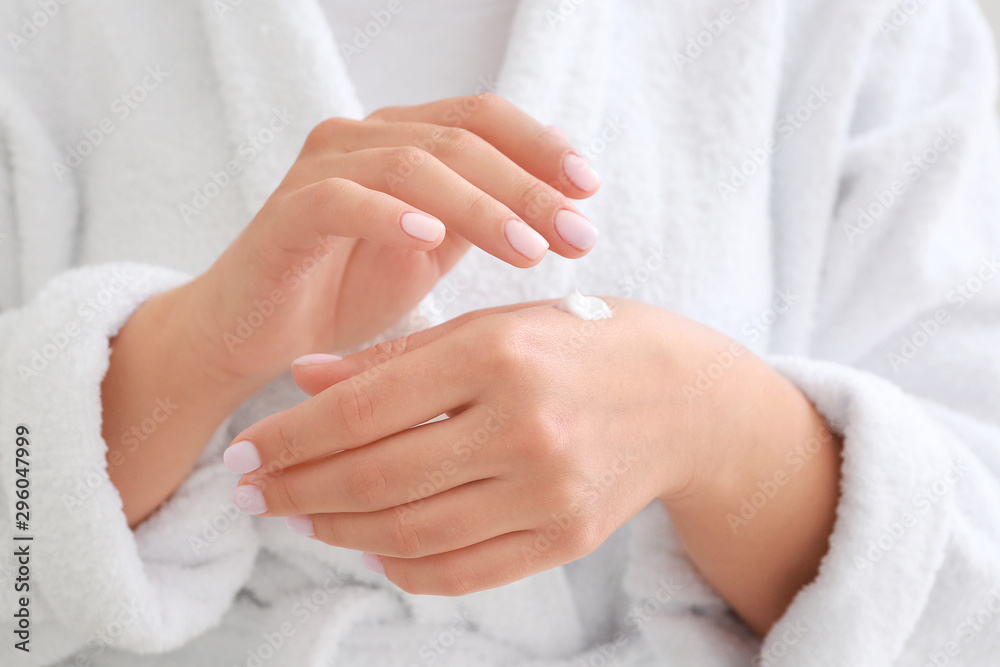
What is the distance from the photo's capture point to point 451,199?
456 millimetres

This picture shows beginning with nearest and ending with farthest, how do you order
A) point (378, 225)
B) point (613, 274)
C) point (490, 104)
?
point (378, 225), point (490, 104), point (613, 274)

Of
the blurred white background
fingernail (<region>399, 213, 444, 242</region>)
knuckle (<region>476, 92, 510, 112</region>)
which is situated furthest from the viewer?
the blurred white background

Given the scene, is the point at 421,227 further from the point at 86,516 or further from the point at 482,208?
the point at 86,516

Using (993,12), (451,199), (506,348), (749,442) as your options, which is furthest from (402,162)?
(993,12)

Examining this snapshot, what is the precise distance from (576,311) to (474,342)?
3.7 inches

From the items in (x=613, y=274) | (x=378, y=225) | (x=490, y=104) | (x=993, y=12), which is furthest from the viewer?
(x=993, y=12)

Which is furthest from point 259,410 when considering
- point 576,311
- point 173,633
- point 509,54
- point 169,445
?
point 509,54

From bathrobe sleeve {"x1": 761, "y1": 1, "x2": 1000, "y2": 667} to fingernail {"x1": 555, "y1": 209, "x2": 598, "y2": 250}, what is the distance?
31cm

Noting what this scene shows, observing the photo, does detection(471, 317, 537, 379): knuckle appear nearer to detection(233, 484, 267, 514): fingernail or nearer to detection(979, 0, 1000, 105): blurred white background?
detection(233, 484, 267, 514): fingernail

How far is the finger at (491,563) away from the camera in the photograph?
1.53 ft

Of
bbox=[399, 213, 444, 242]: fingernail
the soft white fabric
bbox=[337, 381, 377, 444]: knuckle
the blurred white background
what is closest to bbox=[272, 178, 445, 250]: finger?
bbox=[399, 213, 444, 242]: fingernail

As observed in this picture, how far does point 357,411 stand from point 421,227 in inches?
5.2

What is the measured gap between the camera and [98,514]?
1.84 ft

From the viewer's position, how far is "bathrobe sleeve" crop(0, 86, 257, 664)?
56cm
